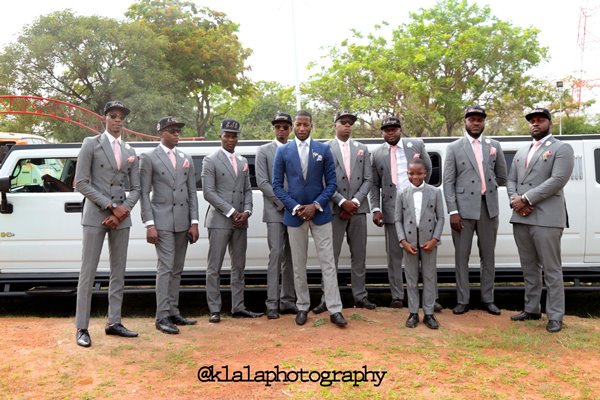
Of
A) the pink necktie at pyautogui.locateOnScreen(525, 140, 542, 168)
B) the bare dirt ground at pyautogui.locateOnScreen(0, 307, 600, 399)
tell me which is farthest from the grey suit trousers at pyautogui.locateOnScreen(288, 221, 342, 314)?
the pink necktie at pyautogui.locateOnScreen(525, 140, 542, 168)

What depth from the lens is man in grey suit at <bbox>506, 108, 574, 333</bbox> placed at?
5031mm

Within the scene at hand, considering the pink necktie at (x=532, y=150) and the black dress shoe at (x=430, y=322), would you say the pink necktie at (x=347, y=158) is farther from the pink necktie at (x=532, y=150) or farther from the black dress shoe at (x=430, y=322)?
the pink necktie at (x=532, y=150)

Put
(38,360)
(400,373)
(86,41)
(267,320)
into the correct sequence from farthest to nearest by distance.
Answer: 1. (86,41)
2. (267,320)
3. (38,360)
4. (400,373)

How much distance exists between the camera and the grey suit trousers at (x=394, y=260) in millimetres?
5680

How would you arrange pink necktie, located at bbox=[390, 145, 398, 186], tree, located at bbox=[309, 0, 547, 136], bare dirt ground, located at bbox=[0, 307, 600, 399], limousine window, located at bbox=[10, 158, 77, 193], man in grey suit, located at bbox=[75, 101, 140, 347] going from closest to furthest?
bare dirt ground, located at bbox=[0, 307, 600, 399] → man in grey suit, located at bbox=[75, 101, 140, 347] → pink necktie, located at bbox=[390, 145, 398, 186] → limousine window, located at bbox=[10, 158, 77, 193] → tree, located at bbox=[309, 0, 547, 136]

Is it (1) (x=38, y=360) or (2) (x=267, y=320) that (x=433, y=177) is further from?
(1) (x=38, y=360)

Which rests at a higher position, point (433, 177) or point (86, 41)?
point (86, 41)

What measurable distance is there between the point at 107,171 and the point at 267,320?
217 centimetres

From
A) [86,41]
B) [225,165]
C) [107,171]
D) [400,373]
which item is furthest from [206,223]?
[86,41]

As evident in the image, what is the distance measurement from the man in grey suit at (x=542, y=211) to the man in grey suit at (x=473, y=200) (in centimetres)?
29

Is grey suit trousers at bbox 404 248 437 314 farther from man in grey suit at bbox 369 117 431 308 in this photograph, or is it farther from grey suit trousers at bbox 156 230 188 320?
grey suit trousers at bbox 156 230 188 320

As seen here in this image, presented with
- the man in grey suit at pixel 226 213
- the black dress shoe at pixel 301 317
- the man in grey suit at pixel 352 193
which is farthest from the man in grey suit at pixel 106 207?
the man in grey suit at pixel 352 193

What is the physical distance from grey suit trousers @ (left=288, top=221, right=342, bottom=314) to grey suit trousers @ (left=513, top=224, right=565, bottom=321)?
76.2 inches

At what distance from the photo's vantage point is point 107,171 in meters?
4.85
